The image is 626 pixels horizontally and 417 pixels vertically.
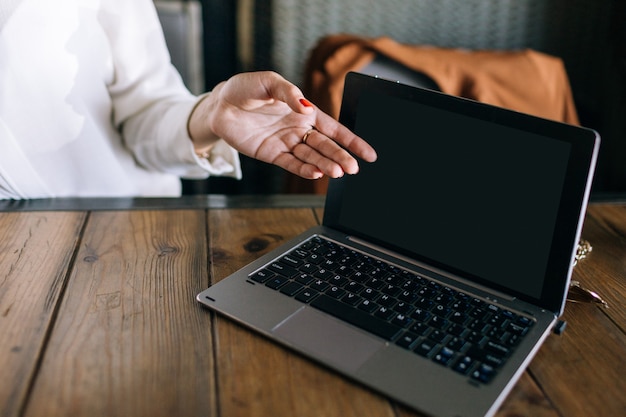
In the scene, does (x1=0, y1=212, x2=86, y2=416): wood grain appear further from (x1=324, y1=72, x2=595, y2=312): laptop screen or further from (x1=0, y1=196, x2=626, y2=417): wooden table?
(x1=324, y1=72, x2=595, y2=312): laptop screen

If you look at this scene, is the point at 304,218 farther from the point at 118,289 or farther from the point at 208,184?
the point at 208,184

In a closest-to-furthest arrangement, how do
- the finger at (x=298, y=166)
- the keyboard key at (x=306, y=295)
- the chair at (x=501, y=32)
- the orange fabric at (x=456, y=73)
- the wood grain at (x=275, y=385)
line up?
1. the wood grain at (x=275, y=385)
2. the keyboard key at (x=306, y=295)
3. the finger at (x=298, y=166)
4. the orange fabric at (x=456, y=73)
5. the chair at (x=501, y=32)

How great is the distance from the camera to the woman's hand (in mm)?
668

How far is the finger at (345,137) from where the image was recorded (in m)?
0.67

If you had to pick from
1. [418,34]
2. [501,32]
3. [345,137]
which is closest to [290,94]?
[345,137]

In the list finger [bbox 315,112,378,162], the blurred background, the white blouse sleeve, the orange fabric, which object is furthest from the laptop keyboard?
the blurred background

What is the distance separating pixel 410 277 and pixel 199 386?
0.24 meters

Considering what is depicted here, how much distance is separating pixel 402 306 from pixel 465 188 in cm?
14

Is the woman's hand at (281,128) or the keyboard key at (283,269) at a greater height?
the woman's hand at (281,128)

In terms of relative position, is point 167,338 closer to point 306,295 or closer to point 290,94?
point 306,295

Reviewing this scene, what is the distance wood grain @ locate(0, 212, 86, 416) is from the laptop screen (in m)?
0.31

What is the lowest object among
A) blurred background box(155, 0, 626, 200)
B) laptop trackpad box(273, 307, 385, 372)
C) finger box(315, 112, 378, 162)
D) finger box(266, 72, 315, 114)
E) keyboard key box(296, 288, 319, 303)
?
blurred background box(155, 0, 626, 200)

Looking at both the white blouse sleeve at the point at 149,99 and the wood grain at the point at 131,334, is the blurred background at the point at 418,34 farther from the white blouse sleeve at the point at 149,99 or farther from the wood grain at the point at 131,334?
the wood grain at the point at 131,334

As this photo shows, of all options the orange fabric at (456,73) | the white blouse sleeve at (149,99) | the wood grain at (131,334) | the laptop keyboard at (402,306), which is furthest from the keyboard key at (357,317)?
the orange fabric at (456,73)
